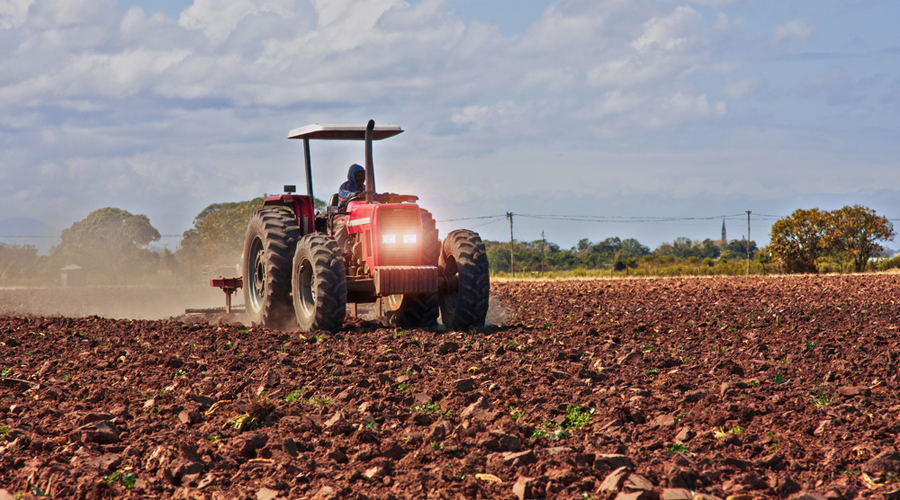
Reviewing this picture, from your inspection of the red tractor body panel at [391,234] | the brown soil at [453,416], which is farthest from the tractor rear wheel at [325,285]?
the red tractor body panel at [391,234]

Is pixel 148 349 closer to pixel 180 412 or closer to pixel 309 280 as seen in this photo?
pixel 309 280

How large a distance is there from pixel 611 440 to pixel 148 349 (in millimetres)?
6033

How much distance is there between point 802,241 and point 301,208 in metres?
38.2

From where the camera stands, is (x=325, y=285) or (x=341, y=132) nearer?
(x=325, y=285)

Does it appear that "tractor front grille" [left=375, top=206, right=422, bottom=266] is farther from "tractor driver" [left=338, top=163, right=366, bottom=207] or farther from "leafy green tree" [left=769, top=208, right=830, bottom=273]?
"leafy green tree" [left=769, top=208, right=830, bottom=273]

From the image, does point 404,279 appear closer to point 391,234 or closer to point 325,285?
point 391,234

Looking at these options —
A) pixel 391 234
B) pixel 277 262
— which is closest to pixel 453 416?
pixel 391 234

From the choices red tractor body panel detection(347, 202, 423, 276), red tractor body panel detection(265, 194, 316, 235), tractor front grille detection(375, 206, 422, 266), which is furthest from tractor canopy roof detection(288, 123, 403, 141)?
tractor front grille detection(375, 206, 422, 266)

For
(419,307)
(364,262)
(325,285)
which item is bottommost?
(419,307)

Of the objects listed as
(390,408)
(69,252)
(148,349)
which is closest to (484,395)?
(390,408)

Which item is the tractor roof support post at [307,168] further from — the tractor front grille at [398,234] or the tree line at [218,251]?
the tree line at [218,251]

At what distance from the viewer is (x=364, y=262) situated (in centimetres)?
1005

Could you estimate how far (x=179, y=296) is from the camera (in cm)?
1966

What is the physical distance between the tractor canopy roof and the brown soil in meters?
3.28
